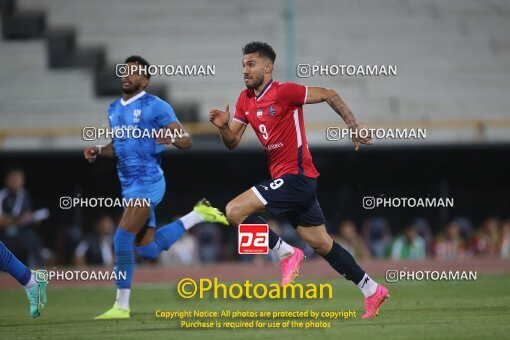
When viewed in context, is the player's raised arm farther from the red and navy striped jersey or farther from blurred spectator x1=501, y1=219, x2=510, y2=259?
blurred spectator x1=501, y1=219, x2=510, y2=259

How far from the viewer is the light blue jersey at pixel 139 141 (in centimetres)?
943

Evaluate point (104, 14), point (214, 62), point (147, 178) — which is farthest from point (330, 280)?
point (104, 14)

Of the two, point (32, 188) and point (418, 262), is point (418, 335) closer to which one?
point (418, 262)

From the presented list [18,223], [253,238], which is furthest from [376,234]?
[253,238]

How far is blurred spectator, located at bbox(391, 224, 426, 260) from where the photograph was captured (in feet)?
55.2

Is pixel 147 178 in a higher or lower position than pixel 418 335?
higher

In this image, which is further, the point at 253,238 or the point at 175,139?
the point at 175,139

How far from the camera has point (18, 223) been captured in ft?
51.2

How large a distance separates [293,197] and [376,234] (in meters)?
9.10

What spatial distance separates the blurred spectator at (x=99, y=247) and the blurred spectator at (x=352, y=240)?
356 cm

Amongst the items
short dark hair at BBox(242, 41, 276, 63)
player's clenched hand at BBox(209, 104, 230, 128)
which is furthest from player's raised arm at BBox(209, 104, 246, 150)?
short dark hair at BBox(242, 41, 276, 63)

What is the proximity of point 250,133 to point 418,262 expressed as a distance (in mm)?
4111

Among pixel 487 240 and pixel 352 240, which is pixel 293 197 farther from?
pixel 487 240

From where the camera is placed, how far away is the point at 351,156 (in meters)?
17.4
